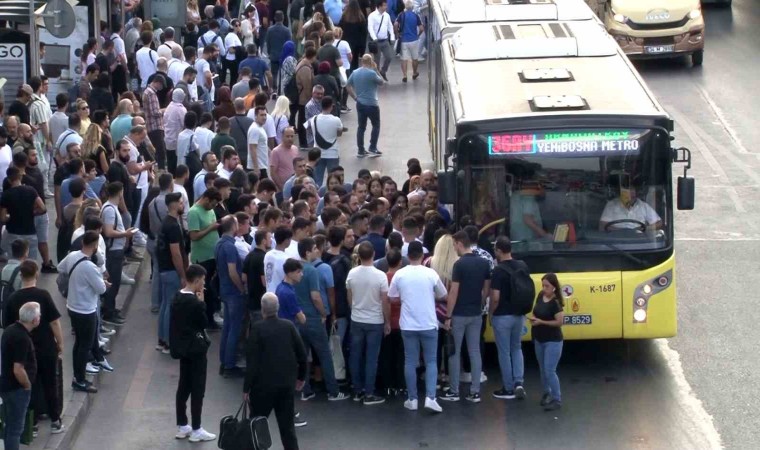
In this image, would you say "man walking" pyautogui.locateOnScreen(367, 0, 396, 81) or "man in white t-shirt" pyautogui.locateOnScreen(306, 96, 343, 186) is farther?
"man walking" pyautogui.locateOnScreen(367, 0, 396, 81)

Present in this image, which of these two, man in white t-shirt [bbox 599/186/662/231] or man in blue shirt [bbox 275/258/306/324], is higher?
man in white t-shirt [bbox 599/186/662/231]

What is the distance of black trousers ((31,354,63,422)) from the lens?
1224cm

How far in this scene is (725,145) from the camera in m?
24.0

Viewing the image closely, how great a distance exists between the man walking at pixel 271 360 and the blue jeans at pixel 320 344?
1586 millimetres

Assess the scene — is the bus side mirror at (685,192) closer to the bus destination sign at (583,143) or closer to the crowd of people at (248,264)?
the bus destination sign at (583,143)

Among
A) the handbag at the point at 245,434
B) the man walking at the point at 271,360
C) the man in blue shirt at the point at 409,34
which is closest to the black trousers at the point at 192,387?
the man walking at the point at 271,360

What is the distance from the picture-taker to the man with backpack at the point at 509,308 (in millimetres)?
13297

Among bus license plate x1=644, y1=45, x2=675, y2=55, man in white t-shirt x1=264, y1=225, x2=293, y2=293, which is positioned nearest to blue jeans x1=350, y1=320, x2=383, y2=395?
man in white t-shirt x1=264, y1=225, x2=293, y2=293

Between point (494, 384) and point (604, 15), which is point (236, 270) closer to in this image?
point (494, 384)

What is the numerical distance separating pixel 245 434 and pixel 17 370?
1.84m

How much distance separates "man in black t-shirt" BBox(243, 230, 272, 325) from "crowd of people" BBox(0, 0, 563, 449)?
2cm

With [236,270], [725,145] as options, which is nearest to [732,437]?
[236,270]

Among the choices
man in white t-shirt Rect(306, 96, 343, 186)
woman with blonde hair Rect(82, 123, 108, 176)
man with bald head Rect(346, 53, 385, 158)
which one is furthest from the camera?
man with bald head Rect(346, 53, 385, 158)

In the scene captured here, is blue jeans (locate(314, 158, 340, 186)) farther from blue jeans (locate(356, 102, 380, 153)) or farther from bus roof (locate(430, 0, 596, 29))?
blue jeans (locate(356, 102, 380, 153))
